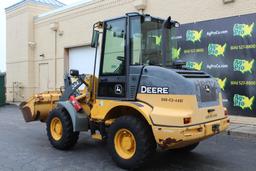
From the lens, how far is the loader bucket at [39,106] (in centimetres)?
920

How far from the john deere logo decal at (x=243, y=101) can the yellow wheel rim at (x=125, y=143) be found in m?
6.24

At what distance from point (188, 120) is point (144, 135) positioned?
0.83m

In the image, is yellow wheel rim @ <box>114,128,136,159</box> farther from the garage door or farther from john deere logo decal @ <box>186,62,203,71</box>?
the garage door

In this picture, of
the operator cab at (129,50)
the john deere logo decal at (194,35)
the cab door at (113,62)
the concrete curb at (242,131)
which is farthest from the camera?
the john deere logo decal at (194,35)

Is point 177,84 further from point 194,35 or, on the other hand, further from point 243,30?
point 194,35

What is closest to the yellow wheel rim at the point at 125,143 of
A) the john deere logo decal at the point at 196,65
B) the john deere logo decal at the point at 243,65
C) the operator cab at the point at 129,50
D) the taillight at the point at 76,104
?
the operator cab at the point at 129,50

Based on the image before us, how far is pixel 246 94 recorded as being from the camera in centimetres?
1159

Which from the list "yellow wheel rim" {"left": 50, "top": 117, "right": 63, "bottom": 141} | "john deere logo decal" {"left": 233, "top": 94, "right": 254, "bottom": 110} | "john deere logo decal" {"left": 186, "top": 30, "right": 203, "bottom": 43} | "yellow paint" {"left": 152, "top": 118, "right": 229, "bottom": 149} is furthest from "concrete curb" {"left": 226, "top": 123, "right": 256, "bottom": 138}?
"yellow wheel rim" {"left": 50, "top": 117, "right": 63, "bottom": 141}

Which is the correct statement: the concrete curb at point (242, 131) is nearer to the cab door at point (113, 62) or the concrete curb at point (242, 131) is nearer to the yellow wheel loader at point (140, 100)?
the yellow wheel loader at point (140, 100)

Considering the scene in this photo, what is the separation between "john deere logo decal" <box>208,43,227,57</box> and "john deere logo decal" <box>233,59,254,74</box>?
0.59 meters

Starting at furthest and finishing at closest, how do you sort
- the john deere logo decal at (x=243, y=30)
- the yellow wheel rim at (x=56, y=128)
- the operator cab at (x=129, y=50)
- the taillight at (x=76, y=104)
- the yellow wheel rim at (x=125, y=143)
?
the john deere logo decal at (x=243, y=30)
the yellow wheel rim at (x=56, y=128)
the taillight at (x=76, y=104)
the operator cab at (x=129, y=50)
the yellow wheel rim at (x=125, y=143)

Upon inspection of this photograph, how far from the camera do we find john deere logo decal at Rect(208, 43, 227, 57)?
12165 mm

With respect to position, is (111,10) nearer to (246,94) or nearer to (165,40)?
(246,94)

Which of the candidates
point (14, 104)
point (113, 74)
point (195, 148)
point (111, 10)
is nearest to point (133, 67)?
point (113, 74)
